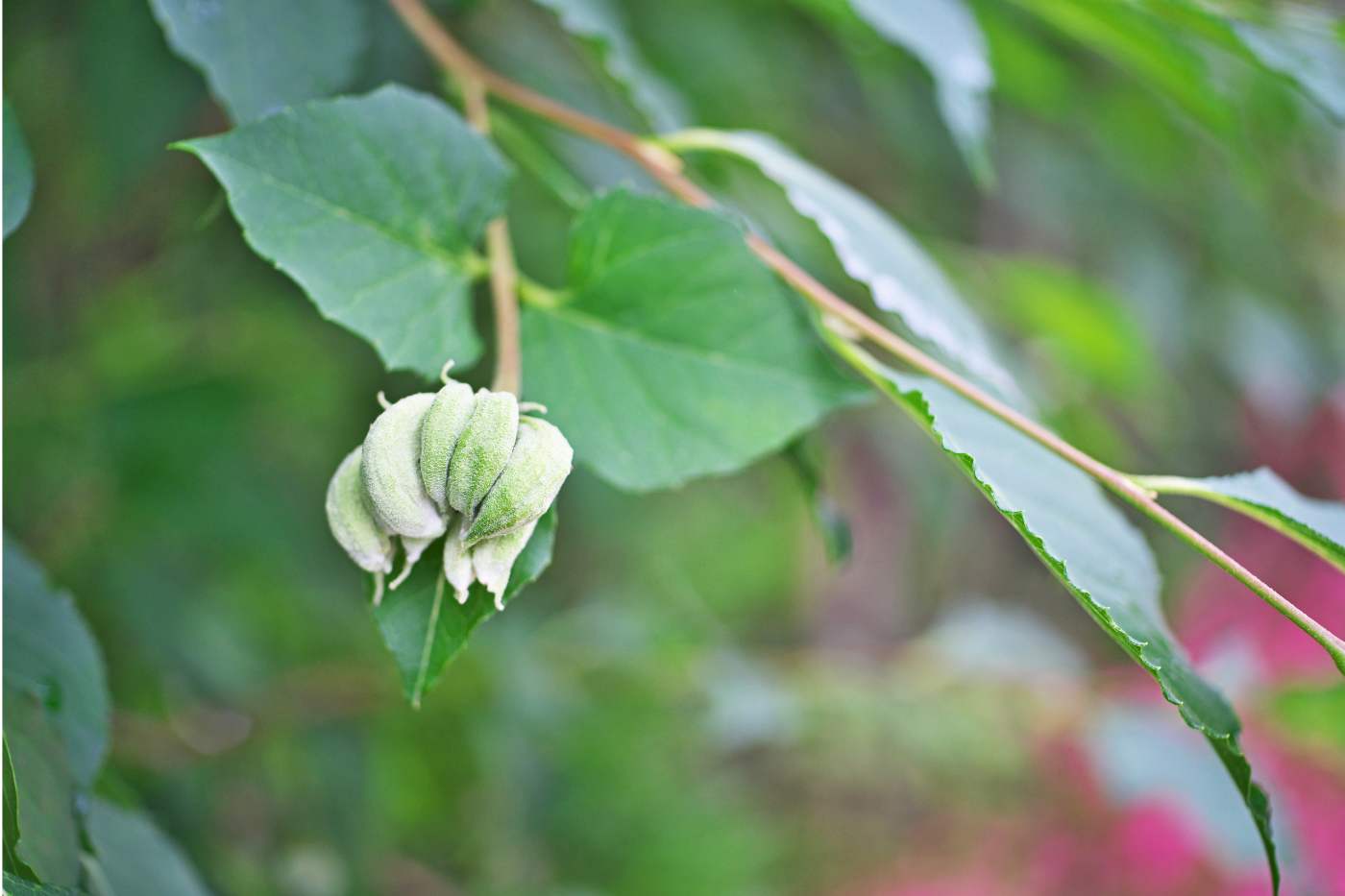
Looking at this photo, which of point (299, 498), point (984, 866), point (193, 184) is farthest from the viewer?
point (984, 866)

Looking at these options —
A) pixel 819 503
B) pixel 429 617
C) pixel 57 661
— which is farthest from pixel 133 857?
pixel 819 503

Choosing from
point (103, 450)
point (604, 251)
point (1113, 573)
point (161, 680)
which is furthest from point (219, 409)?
point (1113, 573)

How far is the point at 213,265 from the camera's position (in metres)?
0.87

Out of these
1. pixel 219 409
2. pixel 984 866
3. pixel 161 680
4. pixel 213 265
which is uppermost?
pixel 213 265

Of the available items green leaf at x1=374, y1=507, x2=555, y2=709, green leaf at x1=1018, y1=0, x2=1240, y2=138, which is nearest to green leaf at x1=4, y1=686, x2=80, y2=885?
green leaf at x1=374, y1=507, x2=555, y2=709

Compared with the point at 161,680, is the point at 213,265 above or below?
above

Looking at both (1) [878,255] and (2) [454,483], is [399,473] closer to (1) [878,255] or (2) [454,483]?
(2) [454,483]

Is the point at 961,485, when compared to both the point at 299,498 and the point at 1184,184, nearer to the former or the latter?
the point at 1184,184

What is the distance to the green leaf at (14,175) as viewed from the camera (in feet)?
1.11

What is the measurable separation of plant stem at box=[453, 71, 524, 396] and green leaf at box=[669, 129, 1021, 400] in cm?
8

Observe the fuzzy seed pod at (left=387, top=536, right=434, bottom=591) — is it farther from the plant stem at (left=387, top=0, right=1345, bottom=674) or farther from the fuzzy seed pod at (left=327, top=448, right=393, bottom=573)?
the plant stem at (left=387, top=0, right=1345, bottom=674)

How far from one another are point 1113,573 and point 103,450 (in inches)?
30.8

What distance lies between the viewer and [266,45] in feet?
1.51

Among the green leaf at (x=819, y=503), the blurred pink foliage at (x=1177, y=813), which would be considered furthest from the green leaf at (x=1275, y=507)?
the blurred pink foliage at (x=1177, y=813)
